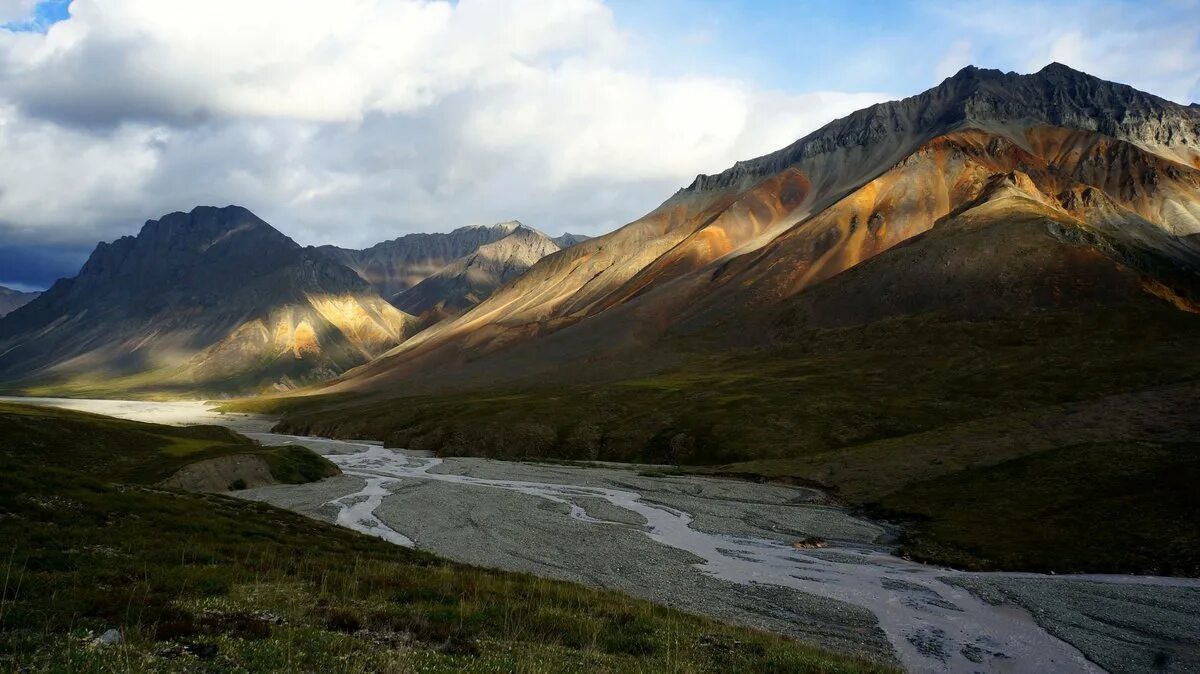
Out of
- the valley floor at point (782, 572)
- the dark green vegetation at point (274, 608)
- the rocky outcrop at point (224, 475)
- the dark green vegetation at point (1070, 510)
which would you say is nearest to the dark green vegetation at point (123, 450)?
the rocky outcrop at point (224, 475)

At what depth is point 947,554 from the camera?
51625 mm

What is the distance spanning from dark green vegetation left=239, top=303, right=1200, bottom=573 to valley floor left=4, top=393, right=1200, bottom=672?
6.72m

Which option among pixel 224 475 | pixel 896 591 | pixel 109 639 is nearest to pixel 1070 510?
pixel 896 591

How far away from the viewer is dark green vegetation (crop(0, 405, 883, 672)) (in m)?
16.3

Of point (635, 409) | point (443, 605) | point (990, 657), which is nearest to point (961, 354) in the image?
point (635, 409)

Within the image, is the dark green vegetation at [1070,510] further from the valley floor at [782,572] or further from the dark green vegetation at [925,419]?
the valley floor at [782,572]

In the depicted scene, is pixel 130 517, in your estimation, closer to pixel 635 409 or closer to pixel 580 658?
pixel 580 658

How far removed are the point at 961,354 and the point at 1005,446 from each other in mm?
86156

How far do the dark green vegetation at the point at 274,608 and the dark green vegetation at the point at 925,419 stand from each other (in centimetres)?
3529

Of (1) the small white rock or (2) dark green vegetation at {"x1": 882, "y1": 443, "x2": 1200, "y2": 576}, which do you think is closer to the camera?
(1) the small white rock

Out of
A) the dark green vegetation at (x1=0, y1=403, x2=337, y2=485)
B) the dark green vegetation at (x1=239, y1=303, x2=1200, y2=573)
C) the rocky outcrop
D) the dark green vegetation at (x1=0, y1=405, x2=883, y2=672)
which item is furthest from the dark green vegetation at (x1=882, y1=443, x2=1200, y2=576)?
the dark green vegetation at (x1=0, y1=403, x2=337, y2=485)

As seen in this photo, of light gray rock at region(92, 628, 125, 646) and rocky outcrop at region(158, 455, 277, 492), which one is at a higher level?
light gray rock at region(92, 628, 125, 646)

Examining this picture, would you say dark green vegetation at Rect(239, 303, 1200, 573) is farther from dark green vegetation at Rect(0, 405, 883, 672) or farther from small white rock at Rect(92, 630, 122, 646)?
small white rock at Rect(92, 630, 122, 646)

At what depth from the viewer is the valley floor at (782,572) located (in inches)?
1284
